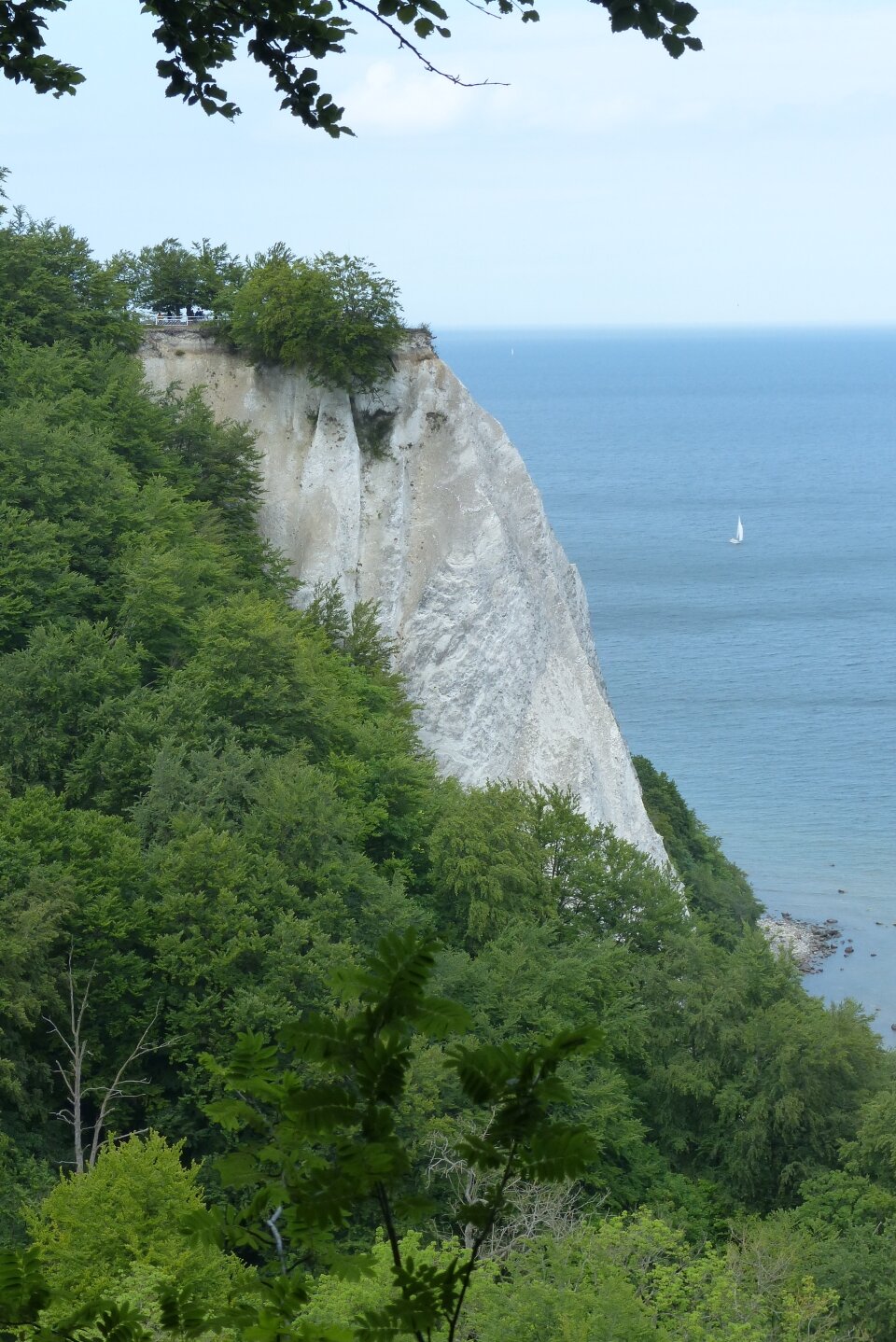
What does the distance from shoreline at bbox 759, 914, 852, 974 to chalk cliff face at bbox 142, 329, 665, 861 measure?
35.6 feet

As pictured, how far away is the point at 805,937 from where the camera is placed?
56.6m

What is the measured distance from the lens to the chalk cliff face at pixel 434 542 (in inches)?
1748

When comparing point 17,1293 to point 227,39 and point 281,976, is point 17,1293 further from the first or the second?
point 281,976

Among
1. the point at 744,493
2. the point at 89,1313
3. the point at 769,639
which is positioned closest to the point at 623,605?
the point at 769,639

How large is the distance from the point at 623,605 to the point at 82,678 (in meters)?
72.0

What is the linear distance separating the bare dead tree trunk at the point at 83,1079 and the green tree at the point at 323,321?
26597 millimetres

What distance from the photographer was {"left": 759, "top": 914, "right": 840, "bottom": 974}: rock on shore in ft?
180

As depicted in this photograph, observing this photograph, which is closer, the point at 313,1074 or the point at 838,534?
the point at 313,1074

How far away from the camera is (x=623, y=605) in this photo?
98125 mm

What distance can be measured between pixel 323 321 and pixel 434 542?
759cm

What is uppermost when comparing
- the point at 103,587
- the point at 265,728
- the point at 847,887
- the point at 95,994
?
the point at 103,587

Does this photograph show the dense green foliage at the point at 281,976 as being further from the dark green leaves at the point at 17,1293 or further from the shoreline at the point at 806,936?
the shoreline at the point at 806,936

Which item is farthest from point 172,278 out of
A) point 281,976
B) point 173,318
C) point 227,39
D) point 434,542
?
point 227,39

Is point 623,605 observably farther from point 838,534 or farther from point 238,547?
point 238,547
